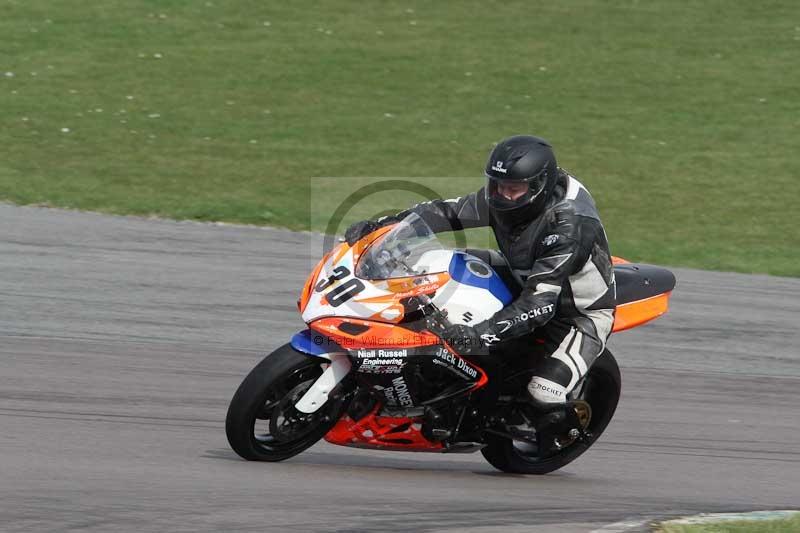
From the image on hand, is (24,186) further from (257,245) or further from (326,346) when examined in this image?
(326,346)

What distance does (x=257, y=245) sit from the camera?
12086mm

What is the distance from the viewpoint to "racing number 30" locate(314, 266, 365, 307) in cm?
580

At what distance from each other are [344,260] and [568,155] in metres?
11.8

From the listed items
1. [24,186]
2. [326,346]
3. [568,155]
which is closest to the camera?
[326,346]

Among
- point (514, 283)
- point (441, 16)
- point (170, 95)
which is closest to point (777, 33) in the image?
point (441, 16)

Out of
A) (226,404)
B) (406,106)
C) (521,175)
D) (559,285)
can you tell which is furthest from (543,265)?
(406,106)

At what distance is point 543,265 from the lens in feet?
19.7

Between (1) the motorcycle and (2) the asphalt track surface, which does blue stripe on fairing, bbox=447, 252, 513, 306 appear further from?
(2) the asphalt track surface

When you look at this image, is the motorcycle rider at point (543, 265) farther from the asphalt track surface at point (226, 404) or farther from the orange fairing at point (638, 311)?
the asphalt track surface at point (226, 404)

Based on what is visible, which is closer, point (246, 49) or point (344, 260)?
point (344, 260)

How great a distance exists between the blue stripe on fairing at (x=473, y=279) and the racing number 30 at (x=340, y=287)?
487 mm

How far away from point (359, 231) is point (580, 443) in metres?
1.85

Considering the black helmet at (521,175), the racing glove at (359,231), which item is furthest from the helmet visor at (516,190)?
the racing glove at (359,231)

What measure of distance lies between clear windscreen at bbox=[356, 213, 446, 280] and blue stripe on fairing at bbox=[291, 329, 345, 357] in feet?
1.15
